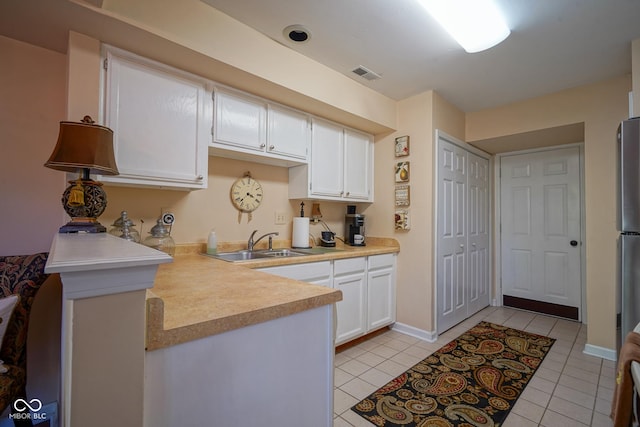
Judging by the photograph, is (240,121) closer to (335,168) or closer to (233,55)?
(233,55)

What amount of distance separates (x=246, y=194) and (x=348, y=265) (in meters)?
1.07

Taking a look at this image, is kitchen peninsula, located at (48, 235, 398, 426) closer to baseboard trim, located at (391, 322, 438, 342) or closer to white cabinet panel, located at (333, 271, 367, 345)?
white cabinet panel, located at (333, 271, 367, 345)

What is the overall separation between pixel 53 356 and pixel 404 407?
2019 mm

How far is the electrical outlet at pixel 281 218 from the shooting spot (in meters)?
2.75

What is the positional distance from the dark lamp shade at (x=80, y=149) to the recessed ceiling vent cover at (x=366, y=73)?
1.89 m

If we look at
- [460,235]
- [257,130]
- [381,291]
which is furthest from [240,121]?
[460,235]

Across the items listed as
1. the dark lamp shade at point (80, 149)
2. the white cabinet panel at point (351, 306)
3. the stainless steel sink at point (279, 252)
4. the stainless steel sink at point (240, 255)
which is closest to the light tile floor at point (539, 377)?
the white cabinet panel at point (351, 306)

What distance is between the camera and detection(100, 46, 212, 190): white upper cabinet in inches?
64.7

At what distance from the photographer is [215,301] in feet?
2.94

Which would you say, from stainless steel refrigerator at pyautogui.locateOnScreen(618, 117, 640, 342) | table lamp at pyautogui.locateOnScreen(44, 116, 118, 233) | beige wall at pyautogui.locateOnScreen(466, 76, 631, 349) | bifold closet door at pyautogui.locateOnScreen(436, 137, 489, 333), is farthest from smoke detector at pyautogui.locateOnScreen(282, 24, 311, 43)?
beige wall at pyautogui.locateOnScreen(466, 76, 631, 349)

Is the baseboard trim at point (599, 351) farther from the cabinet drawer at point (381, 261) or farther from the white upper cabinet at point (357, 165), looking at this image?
the white upper cabinet at point (357, 165)

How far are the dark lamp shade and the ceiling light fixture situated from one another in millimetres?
1849

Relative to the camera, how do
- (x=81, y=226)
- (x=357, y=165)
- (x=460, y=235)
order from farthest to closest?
1. (x=460, y=235)
2. (x=357, y=165)
3. (x=81, y=226)

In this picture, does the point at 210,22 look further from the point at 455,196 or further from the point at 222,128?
the point at 455,196
